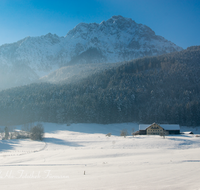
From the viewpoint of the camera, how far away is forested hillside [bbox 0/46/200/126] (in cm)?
9575

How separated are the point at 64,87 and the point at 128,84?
4980 cm

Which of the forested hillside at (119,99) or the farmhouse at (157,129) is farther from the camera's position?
the forested hillside at (119,99)

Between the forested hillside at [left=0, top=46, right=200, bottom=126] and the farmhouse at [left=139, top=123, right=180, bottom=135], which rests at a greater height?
the forested hillside at [left=0, top=46, right=200, bottom=126]

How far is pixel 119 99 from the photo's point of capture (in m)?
103

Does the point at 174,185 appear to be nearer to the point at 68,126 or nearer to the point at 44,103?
the point at 68,126

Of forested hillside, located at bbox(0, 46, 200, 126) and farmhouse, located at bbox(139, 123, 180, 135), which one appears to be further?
forested hillside, located at bbox(0, 46, 200, 126)

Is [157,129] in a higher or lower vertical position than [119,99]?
lower

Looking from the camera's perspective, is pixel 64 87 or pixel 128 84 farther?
pixel 64 87

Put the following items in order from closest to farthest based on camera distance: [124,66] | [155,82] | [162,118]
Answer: [162,118] < [155,82] < [124,66]

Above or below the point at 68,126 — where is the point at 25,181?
above

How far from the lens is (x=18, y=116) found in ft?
360

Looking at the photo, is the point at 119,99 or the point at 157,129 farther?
the point at 119,99

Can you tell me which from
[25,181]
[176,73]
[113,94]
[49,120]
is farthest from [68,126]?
[176,73]

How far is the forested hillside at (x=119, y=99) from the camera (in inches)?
3770
